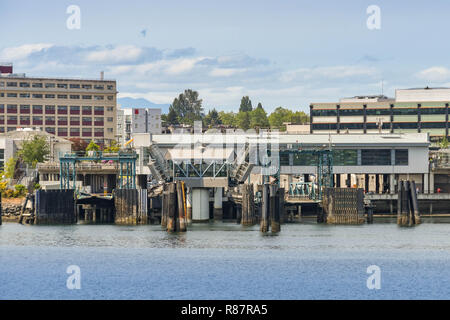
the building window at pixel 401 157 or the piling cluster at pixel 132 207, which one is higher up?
the building window at pixel 401 157

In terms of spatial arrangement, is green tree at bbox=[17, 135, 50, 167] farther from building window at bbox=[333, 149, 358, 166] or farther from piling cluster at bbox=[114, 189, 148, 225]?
building window at bbox=[333, 149, 358, 166]

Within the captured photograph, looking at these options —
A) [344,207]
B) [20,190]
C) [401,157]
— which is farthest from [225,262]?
[20,190]

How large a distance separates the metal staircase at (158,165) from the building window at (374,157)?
95.7ft

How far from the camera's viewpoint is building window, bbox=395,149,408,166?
12756 centimetres

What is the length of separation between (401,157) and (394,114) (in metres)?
52.8

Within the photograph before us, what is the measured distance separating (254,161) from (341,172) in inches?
540

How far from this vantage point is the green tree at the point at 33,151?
507ft

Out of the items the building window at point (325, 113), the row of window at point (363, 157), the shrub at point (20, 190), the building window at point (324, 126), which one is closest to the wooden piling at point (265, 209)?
the row of window at point (363, 157)

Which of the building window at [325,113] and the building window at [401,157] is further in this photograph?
the building window at [325,113]

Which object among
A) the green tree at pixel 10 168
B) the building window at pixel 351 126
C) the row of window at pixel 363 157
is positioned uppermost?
the building window at pixel 351 126

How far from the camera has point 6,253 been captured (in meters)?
81.1

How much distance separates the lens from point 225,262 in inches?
2945

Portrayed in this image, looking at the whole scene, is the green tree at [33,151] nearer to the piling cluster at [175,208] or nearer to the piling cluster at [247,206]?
the piling cluster at [247,206]

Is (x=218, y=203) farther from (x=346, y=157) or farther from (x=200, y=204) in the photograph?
(x=346, y=157)
